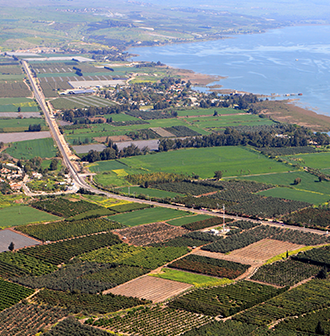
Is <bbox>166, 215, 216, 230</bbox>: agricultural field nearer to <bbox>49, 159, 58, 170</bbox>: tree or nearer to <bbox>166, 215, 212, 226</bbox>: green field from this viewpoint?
<bbox>166, 215, 212, 226</bbox>: green field

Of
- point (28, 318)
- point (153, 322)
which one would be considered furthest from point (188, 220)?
point (28, 318)

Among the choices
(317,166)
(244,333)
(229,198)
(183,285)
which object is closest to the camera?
(244,333)

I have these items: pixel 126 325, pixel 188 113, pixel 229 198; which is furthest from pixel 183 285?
pixel 188 113

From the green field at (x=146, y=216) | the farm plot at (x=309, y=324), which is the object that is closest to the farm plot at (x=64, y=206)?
the green field at (x=146, y=216)

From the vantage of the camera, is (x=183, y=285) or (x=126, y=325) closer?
(x=126, y=325)

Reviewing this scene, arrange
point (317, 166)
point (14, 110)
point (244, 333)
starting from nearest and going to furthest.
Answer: point (244, 333)
point (317, 166)
point (14, 110)

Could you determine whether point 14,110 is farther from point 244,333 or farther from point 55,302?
point 244,333

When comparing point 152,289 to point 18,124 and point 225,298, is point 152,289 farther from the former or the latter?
point 18,124
